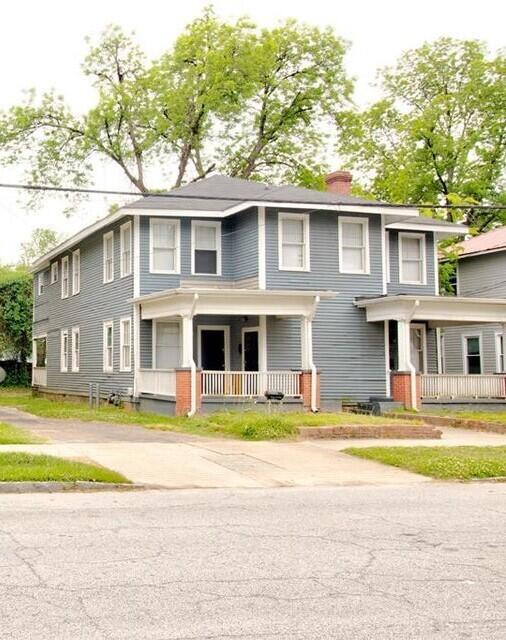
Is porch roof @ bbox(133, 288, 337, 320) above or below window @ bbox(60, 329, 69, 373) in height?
above

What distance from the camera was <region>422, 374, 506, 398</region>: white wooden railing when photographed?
87.8 feet

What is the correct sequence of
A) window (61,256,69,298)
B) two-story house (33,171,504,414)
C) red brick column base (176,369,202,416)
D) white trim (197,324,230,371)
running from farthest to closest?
window (61,256,69,298)
white trim (197,324,230,371)
two-story house (33,171,504,414)
red brick column base (176,369,202,416)

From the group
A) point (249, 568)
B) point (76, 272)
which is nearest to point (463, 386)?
point (76, 272)

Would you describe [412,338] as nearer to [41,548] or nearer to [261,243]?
A: [261,243]

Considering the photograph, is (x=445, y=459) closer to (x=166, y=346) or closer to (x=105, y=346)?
(x=166, y=346)

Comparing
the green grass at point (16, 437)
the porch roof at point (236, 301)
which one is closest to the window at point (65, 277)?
the porch roof at point (236, 301)

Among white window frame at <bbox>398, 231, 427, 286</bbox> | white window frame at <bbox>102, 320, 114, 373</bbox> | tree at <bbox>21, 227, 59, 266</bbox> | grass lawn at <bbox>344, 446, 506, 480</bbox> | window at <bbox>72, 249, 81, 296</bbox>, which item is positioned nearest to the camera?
grass lawn at <bbox>344, 446, 506, 480</bbox>

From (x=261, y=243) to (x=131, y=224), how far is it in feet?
14.6

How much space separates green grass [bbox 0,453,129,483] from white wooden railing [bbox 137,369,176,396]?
11.0 metres

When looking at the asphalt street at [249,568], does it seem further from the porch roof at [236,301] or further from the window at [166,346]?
the window at [166,346]

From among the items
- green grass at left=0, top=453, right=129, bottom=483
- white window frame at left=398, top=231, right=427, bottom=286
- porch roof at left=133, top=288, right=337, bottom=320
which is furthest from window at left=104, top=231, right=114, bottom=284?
green grass at left=0, top=453, right=129, bottom=483

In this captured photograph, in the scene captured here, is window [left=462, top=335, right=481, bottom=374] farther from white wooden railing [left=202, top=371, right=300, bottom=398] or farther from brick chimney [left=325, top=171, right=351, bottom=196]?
white wooden railing [left=202, top=371, right=300, bottom=398]

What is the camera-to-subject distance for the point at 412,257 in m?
29.4

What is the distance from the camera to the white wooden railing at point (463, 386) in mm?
26766
